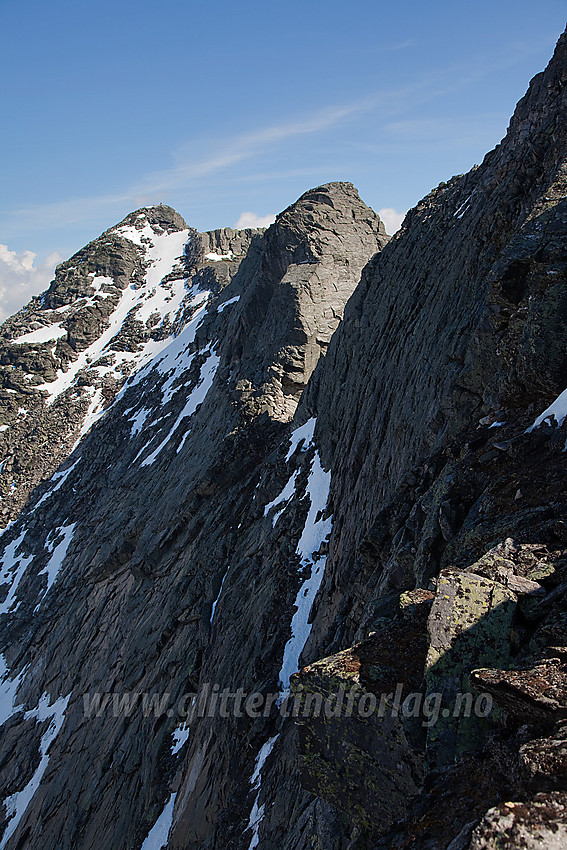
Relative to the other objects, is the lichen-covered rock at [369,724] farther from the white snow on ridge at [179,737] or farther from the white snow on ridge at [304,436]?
the white snow on ridge at [304,436]

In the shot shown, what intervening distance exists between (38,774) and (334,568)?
3277cm

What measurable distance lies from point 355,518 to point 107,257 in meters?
133

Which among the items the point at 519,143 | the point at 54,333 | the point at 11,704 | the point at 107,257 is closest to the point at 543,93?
the point at 519,143

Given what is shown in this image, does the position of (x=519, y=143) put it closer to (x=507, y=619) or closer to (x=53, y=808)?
(x=507, y=619)

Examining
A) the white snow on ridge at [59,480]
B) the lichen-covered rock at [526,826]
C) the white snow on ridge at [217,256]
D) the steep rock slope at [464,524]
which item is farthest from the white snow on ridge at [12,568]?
the white snow on ridge at [217,256]

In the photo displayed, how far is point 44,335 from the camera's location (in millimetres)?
117938

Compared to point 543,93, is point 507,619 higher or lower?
lower

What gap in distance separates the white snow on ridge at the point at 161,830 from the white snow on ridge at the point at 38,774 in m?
18.7

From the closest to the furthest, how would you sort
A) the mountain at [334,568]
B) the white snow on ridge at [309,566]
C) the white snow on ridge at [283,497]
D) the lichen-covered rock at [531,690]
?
the lichen-covered rock at [531,690] → the mountain at [334,568] → the white snow on ridge at [309,566] → the white snow on ridge at [283,497]

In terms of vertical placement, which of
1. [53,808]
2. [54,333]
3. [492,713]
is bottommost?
[53,808]

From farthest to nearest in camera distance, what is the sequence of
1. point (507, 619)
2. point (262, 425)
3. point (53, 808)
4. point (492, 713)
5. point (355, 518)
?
1. point (262, 425)
2. point (53, 808)
3. point (355, 518)
4. point (507, 619)
5. point (492, 713)

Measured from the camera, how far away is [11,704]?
164 ft

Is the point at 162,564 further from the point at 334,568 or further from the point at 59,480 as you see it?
the point at 59,480

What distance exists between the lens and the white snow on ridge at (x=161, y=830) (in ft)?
76.1
